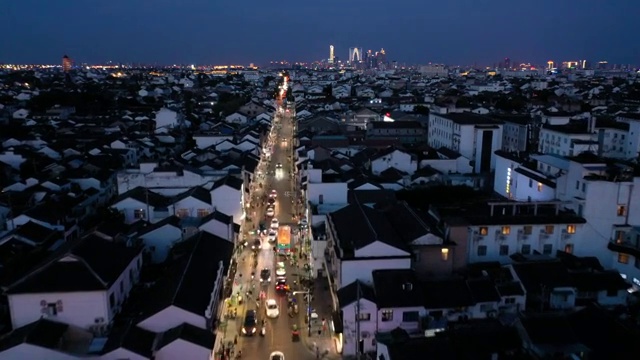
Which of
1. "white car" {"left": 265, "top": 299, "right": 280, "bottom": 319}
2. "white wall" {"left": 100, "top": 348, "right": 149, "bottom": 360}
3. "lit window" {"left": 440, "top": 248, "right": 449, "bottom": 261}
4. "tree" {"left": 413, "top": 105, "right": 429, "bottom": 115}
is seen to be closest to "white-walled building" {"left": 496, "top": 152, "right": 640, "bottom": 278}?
"lit window" {"left": 440, "top": 248, "right": 449, "bottom": 261}

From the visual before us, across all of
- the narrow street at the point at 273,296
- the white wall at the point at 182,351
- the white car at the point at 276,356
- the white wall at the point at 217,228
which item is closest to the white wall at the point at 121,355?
the white wall at the point at 182,351

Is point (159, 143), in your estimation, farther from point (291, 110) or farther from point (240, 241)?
point (291, 110)

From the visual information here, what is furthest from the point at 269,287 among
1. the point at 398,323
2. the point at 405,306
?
the point at 405,306

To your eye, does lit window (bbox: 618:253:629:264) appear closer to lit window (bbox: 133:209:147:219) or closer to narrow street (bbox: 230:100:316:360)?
narrow street (bbox: 230:100:316:360)

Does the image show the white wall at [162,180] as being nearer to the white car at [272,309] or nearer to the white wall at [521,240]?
the white car at [272,309]

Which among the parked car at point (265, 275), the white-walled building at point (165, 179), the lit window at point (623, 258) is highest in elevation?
the white-walled building at point (165, 179)

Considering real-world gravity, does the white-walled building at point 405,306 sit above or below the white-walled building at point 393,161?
below

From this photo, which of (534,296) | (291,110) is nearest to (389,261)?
(534,296)
